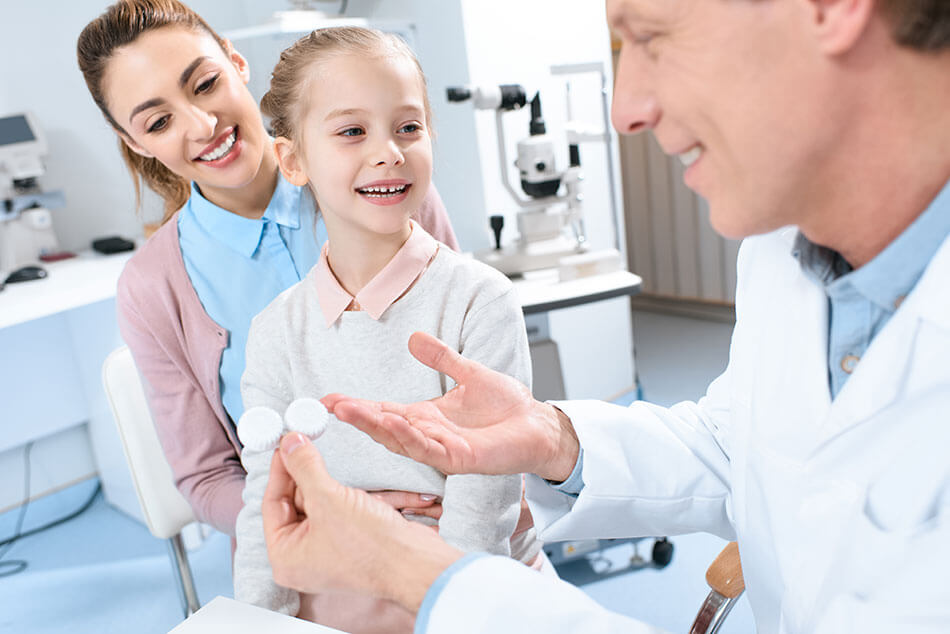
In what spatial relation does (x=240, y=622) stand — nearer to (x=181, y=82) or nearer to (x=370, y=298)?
(x=370, y=298)

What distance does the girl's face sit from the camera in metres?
1.08

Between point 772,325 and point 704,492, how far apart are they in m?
0.24

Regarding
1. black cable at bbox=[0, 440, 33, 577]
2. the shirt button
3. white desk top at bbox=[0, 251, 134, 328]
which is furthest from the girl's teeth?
black cable at bbox=[0, 440, 33, 577]

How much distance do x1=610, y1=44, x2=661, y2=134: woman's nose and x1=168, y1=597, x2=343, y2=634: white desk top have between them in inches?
21.4

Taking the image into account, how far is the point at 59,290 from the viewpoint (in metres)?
2.28

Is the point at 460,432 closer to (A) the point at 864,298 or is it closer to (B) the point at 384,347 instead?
(B) the point at 384,347

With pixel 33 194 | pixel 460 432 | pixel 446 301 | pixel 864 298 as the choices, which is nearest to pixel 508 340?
pixel 446 301

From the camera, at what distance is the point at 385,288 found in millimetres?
1087

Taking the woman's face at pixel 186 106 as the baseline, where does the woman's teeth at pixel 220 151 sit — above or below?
below

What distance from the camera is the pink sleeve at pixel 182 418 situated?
1332 millimetres

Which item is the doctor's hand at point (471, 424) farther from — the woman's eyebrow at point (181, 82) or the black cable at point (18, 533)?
the black cable at point (18, 533)

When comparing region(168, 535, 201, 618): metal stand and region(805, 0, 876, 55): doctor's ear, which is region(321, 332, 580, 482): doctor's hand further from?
region(168, 535, 201, 618): metal stand

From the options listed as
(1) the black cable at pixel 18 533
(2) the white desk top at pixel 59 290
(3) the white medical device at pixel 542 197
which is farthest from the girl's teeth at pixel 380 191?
(1) the black cable at pixel 18 533

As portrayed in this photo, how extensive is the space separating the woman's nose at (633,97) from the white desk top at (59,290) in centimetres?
187
